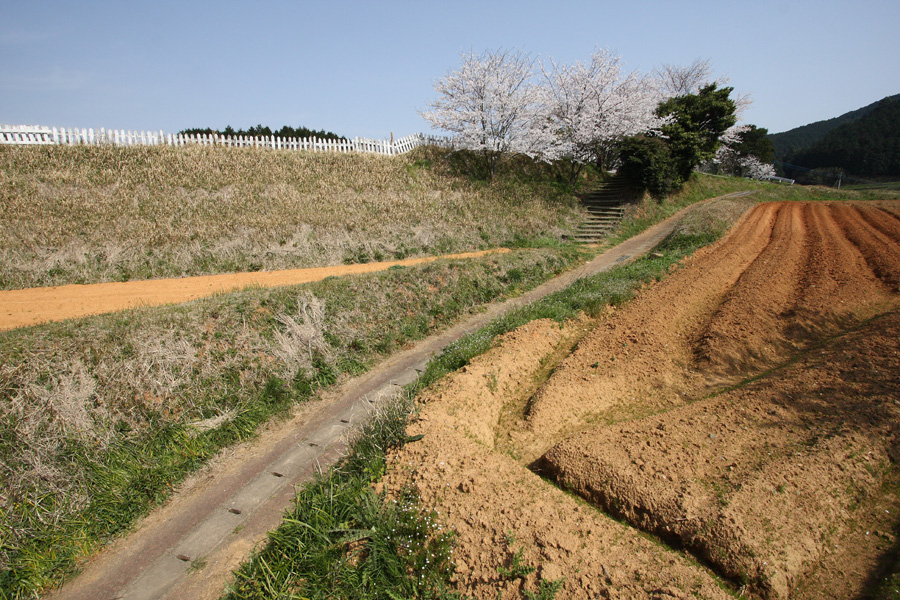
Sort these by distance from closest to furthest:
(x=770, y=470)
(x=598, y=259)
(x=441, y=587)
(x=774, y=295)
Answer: (x=441, y=587) < (x=770, y=470) < (x=774, y=295) < (x=598, y=259)

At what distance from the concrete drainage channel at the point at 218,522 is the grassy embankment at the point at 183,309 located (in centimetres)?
39

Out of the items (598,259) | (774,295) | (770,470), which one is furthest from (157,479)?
(598,259)

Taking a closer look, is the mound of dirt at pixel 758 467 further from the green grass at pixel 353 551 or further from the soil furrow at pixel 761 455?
the green grass at pixel 353 551

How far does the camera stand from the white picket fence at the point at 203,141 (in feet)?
53.2

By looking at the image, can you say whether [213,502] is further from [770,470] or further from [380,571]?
[770,470]

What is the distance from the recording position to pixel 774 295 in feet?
30.1

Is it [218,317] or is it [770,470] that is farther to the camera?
[218,317]

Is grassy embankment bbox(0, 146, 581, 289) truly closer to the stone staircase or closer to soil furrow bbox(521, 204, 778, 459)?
the stone staircase

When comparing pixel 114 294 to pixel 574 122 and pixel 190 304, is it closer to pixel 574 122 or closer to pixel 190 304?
pixel 190 304

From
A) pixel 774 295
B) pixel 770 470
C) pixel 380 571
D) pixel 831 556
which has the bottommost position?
pixel 380 571

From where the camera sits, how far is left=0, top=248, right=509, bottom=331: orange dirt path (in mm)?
8422

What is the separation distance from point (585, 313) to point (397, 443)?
19.4ft

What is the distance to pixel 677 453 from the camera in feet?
14.9

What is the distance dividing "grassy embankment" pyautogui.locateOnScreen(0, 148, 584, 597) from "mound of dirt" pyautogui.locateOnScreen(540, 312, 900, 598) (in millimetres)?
5088
